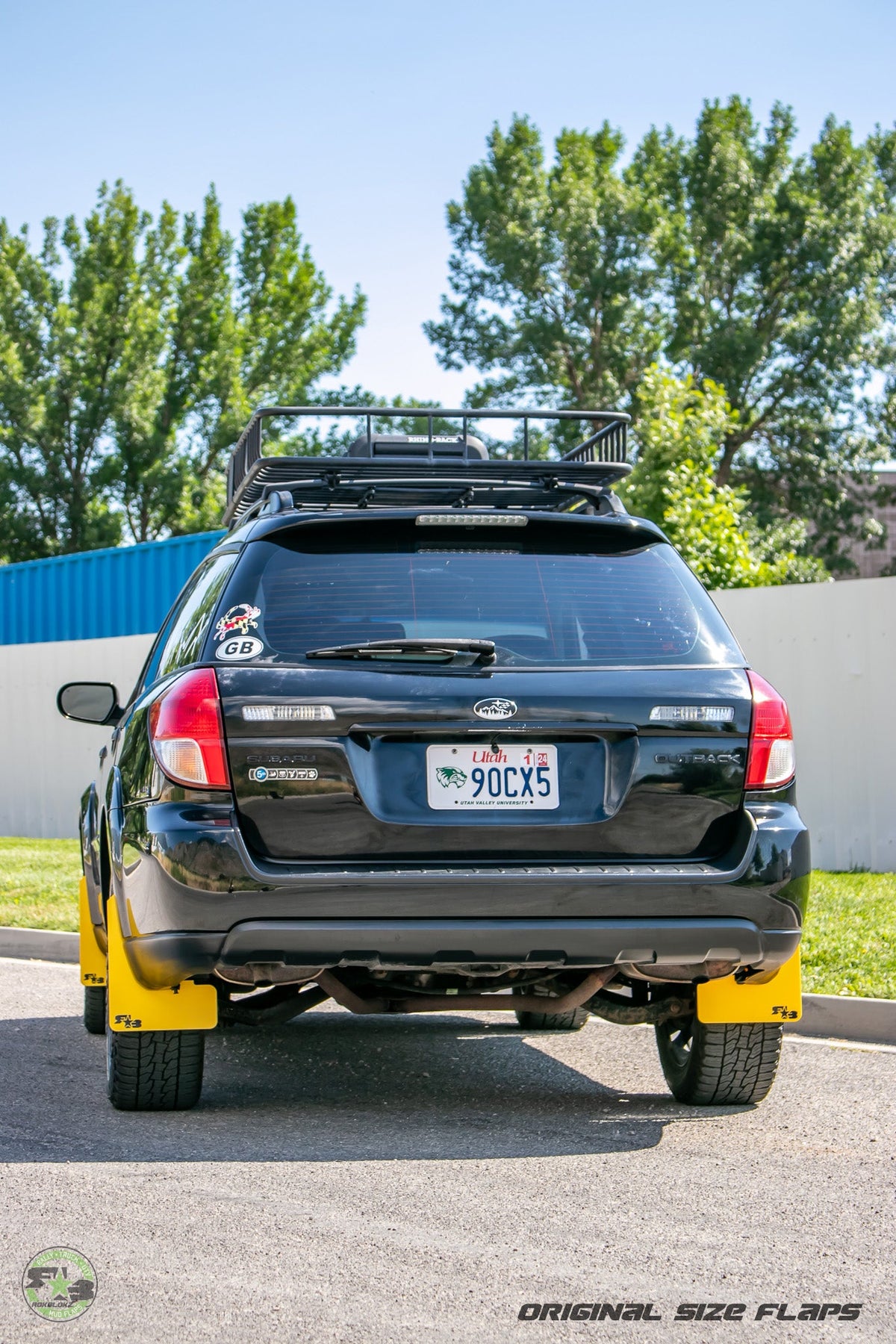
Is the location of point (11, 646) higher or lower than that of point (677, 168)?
lower

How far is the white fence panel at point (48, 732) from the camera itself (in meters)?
19.1

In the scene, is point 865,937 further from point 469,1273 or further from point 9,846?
point 9,846

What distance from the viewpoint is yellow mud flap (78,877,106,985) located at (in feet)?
21.3

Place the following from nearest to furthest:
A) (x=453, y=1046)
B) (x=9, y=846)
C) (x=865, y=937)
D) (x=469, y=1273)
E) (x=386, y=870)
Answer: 1. (x=469, y=1273)
2. (x=386, y=870)
3. (x=453, y=1046)
4. (x=865, y=937)
5. (x=9, y=846)

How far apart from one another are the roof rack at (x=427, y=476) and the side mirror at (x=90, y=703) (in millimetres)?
912

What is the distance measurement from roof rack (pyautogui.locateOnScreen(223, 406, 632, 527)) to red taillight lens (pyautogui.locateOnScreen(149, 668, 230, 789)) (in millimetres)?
800

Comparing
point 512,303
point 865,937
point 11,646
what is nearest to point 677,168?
point 512,303

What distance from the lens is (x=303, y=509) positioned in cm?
517

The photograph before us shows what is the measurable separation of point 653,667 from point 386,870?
1005mm

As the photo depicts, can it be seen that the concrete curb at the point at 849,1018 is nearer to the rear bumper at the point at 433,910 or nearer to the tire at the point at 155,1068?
the rear bumper at the point at 433,910

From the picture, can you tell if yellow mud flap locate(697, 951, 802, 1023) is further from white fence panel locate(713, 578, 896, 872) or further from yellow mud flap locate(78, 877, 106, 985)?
white fence panel locate(713, 578, 896, 872)

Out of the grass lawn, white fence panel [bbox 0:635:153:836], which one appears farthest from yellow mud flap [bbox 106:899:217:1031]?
white fence panel [bbox 0:635:153:836]

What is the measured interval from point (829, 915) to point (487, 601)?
530 centimetres

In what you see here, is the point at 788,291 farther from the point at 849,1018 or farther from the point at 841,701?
the point at 849,1018
